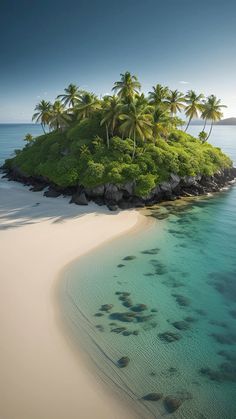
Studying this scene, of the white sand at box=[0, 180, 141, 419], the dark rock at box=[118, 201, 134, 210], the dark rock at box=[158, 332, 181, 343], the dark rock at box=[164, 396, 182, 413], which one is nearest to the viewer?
the dark rock at box=[164, 396, 182, 413]

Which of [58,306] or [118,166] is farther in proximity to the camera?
[118,166]

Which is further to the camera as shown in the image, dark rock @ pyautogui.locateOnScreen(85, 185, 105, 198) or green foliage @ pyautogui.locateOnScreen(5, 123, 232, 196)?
green foliage @ pyautogui.locateOnScreen(5, 123, 232, 196)

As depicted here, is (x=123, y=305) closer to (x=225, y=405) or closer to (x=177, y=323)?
(x=177, y=323)

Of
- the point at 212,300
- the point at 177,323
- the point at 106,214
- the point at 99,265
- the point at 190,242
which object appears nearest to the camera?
the point at 177,323

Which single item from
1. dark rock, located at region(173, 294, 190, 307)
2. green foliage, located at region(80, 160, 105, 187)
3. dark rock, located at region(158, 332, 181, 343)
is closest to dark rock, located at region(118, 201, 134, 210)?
green foliage, located at region(80, 160, 105, 187)

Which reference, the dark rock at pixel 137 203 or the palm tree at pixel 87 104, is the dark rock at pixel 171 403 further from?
the palm tree at pixel 87 104

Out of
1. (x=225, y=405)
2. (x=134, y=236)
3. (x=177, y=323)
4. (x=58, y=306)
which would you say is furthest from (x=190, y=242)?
(x=225, y=405)

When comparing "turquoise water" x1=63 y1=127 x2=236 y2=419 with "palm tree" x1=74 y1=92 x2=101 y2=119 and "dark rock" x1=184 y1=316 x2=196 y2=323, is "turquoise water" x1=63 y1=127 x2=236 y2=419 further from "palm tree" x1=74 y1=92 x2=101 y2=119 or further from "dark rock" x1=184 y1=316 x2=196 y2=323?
"palm tree" x1=74 y1=92 x2=101 y2=119

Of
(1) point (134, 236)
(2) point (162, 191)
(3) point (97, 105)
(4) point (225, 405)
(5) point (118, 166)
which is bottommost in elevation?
(4) point (225, 405)
